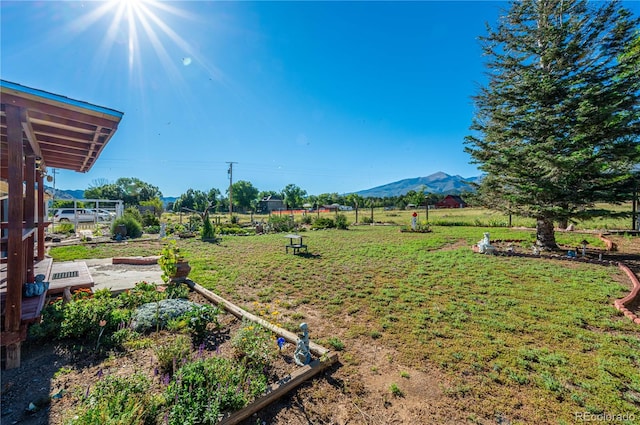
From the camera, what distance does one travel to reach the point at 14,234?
2.55 m

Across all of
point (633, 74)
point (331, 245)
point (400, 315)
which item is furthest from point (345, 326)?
point (633, 74)

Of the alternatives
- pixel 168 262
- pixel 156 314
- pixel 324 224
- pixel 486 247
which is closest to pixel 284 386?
pixel 156 314

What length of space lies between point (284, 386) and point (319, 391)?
14.6 inches

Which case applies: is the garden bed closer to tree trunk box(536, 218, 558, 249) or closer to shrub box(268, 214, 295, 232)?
tree trunk box(536, 218, 558, 249)

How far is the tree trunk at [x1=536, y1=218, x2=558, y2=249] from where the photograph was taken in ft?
29.1

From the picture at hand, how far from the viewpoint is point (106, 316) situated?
10.7 feet

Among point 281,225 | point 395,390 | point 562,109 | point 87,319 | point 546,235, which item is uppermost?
point 562,109

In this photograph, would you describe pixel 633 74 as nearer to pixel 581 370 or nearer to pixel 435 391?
pixel 581 370

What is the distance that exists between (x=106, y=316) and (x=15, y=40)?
6.15 m

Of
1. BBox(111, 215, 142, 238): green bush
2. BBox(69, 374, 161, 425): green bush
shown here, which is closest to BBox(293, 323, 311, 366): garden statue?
BBox(69, 374, 161, 425): green bush

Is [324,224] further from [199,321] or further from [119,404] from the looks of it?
→ [119,404]

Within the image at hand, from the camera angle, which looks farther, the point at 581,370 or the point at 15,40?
the point at 15,40

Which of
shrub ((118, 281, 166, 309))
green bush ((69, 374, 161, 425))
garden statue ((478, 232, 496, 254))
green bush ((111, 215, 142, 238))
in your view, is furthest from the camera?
green bush ((111, 215, 142, 238))

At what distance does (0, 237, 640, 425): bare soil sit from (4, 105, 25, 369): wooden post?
40cm
